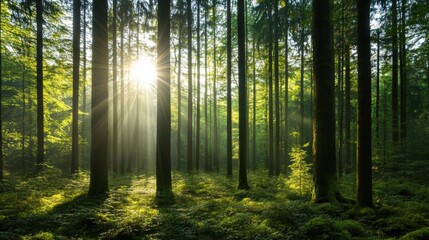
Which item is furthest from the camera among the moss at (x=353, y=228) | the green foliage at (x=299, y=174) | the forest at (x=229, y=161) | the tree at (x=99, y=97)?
the green foliage at (x=299, y=174)

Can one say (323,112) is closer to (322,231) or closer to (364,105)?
(364,105)

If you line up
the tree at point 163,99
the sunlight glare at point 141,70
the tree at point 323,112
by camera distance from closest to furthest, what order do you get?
the tree at point 323,112
the tree at point 163,99
the sunlight glare at point 141,70

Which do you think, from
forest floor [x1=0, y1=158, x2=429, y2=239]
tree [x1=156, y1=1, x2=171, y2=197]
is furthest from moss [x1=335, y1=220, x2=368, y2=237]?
tree [x1=156, y1=1, x2=171, y2=197]

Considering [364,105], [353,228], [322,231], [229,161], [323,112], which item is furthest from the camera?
[229,161]

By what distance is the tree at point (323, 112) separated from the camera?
7.86 meters

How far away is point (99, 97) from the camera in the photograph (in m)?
9.64

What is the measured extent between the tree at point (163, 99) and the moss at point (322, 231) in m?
6.19

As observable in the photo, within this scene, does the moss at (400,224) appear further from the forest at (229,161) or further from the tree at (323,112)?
the tree at (323,112)

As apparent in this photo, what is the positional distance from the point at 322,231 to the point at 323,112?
3.94 meters

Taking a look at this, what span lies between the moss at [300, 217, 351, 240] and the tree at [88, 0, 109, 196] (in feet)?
23.8

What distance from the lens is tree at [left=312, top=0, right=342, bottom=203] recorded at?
786 centimetres

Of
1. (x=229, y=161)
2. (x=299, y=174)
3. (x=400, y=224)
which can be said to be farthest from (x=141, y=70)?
(x=400, y=224)

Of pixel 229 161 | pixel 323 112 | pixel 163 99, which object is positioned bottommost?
pixel 229 161

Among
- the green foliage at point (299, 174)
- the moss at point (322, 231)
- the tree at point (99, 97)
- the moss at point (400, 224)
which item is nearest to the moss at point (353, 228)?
the moss at point (322, 231)
